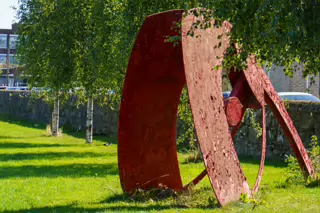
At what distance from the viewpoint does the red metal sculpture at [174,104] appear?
1141 centimetres

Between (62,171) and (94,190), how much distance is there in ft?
13.5

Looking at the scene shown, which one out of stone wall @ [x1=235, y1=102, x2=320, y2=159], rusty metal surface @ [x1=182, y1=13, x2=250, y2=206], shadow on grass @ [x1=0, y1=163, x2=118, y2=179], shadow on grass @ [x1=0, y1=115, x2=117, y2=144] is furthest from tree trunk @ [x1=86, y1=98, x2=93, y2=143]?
rusty metal surface @ [x1=182, y1=13, x2=250, y2=206]

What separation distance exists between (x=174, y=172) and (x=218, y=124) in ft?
5.66

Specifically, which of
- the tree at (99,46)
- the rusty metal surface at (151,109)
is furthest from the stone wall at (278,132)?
the rusty metal surface at (151,109)

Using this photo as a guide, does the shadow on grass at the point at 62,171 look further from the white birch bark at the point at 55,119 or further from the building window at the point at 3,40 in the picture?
the building window at the point at 3,40

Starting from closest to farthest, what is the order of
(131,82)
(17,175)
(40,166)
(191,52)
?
(191,52) → (131,82) → (17,175) → (40,166)

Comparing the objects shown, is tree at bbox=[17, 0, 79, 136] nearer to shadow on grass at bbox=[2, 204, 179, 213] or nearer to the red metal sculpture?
the red metal sculpture

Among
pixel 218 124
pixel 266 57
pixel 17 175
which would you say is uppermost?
pixel 266 57

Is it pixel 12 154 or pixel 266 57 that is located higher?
pixel 266 57

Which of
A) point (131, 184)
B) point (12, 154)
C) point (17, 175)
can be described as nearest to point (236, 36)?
point (131, 184)

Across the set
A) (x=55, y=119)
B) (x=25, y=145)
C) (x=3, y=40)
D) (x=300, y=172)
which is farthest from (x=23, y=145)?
(x=3, y=40)

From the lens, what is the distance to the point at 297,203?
12.1 metres

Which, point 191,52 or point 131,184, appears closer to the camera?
point 191,52

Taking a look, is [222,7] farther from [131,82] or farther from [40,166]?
[40,166]
